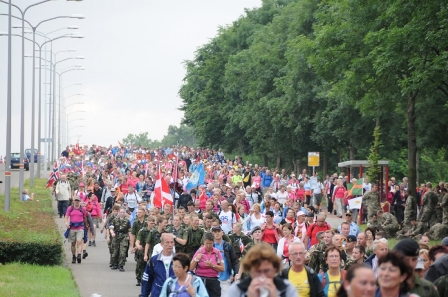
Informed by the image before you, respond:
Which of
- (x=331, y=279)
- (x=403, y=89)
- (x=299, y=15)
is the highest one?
(x=299, y=15)

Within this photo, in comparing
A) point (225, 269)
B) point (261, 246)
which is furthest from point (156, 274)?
point (261, 246)

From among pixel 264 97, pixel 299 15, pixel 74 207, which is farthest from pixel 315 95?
pixel 74 207

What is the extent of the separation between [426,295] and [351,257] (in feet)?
18.9

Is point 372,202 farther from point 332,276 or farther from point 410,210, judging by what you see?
point 332,276

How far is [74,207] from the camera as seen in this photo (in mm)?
28328

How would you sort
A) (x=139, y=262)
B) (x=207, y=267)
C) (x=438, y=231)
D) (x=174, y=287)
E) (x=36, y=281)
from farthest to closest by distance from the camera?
(x=438, y=231) < (x=139, y=262) < (x=36, y=281) < (x=207, y=267) < (x=174, y=287)

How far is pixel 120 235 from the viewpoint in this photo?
26312mm

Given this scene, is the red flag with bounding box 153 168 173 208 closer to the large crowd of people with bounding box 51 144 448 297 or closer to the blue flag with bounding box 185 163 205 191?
the large crowd of people with bounding box 51 144 448 297

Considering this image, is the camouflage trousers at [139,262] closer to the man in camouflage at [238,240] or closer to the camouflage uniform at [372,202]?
the man in camouflage at [238,240]

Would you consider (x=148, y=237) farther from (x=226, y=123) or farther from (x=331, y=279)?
(x=226, y=123)

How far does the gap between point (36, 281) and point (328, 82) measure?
23.5 meters

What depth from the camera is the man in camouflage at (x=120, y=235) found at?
26203 mm

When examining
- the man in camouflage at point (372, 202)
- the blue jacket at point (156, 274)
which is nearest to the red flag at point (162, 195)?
the man in camouflage at point (372, 202)

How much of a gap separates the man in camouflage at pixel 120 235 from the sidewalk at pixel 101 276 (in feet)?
1.25
